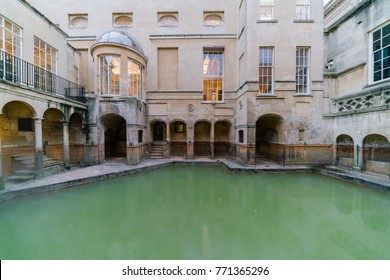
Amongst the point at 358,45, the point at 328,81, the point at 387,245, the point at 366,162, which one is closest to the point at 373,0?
the point at 358,45

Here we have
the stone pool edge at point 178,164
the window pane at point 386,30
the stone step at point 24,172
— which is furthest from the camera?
the window pane at point 386,30

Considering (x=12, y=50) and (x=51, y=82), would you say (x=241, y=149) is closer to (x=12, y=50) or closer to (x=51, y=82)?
(x=51, y=82)

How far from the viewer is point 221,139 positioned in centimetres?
1517

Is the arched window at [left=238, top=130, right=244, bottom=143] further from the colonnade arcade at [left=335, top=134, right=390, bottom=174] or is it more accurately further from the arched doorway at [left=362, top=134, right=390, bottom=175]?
the arched doorway at [left=362, top=134, right=390, bottom=175]

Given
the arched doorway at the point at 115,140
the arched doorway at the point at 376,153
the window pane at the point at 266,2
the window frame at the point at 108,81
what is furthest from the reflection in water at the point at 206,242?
the window pane at the point at 266,2

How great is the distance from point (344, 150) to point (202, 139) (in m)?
9.93

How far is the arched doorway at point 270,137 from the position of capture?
11.7 meters

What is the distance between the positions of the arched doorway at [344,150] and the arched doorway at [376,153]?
98 centimetres

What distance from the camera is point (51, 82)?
31.9ft

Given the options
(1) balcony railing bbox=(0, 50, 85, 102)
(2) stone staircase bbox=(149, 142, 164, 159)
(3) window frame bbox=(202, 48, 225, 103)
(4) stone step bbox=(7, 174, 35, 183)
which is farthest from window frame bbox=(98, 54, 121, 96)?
(3) window frame bbox=(202, 48, 225, 103)

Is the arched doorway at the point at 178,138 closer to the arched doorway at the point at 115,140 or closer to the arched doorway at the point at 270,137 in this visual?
the arched doorway at the point at 115,140

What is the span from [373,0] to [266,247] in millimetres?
13673

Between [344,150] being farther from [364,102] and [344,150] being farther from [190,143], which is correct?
[190,143]

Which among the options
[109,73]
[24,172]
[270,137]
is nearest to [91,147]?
[24,172]
